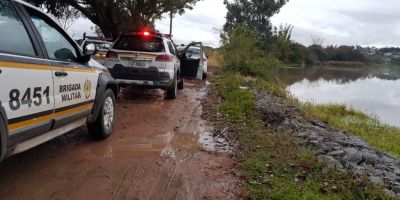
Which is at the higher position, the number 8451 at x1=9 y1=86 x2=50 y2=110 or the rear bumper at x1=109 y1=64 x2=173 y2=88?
the number 8451 at x1=9 y1=86 x2=50 y2=110

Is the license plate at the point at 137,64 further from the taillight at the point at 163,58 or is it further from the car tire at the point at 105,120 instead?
the car tire at the point at 105,120

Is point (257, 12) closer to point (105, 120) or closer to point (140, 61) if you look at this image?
point (140, 61)

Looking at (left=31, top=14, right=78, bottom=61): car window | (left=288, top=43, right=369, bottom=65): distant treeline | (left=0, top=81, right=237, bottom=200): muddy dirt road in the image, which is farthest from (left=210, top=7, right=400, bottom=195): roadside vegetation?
(left=288, top=43, right=369, bottom=65): distant treeline

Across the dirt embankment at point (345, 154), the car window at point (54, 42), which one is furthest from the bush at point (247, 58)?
the car window at point (54, 42)

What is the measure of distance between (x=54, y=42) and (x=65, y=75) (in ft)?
1.45

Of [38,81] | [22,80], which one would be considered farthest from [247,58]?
[22,80]

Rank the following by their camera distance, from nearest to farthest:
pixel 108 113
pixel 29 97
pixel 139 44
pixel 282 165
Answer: pixel 29 97
pixel 282 165
pixel 108 113
pixel 139 44

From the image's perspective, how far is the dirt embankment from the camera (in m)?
4.68

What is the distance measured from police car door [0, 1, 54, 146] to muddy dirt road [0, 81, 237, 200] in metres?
0.66

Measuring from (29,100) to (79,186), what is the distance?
43.0 inches

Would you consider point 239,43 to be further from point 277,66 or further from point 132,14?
point 132,14

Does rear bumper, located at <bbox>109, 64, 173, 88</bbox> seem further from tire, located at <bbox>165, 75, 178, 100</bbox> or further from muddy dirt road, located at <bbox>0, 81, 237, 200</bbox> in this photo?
muddy dirt road, located at <bbox>0, 81, 237, 200</bbox>

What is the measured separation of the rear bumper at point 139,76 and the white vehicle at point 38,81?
13.2ft

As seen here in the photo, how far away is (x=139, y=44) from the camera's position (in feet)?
32.3
